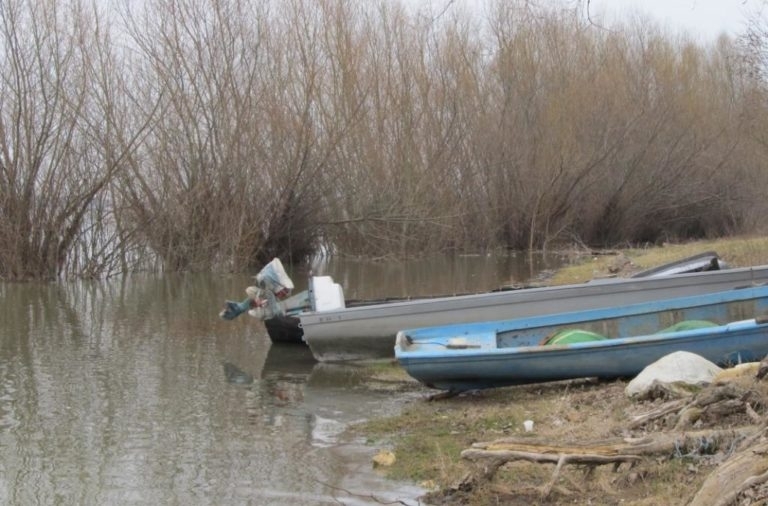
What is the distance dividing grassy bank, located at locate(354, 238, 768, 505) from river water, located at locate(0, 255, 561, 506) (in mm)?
295

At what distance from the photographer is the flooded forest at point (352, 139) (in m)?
22.6

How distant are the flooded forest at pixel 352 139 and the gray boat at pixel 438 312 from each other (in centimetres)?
938

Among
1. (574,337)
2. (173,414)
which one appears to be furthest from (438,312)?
(173,414)

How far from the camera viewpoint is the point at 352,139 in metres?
29.0

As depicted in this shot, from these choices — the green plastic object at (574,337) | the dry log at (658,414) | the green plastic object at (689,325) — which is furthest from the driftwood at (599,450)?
the green plastic object at (689,325)

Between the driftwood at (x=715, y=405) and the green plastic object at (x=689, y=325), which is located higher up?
the green plastic object at (x=689, y=325)

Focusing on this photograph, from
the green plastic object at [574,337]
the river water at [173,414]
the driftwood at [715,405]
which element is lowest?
the river water at [173,414]

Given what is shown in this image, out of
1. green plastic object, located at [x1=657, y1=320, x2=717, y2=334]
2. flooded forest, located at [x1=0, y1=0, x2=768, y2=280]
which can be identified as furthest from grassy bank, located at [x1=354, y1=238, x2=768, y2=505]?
flooded forest, located at [x1=0, y1=0, x2=768, y2=280]

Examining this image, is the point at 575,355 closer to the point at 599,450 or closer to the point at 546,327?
the point at 546,327

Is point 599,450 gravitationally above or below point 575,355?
below

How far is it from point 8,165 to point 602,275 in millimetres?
13454

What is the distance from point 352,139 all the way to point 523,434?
887 inches

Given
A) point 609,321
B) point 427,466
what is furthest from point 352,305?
point 427,466

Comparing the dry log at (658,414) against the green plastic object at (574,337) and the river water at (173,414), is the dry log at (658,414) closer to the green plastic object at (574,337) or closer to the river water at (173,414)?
the river water at (173,414)
